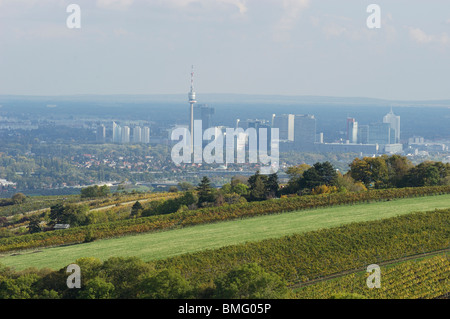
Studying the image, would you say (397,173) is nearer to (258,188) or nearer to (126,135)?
(258,188)

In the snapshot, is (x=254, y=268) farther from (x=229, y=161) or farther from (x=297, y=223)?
(x=229, y=161)

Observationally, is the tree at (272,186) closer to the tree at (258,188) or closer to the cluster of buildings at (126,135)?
the tree at (258,188)

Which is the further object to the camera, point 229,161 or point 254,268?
point 229,161

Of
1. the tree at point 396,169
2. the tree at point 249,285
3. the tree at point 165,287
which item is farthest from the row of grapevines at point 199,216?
the tree at point 249,285

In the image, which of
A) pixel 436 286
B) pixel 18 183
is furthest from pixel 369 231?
pixel 18 183

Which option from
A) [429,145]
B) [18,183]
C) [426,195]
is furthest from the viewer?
[429,145]

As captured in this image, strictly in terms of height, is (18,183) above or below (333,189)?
below

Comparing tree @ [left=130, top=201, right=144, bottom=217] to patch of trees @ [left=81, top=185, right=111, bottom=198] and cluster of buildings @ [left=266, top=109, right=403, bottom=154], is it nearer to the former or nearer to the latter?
patch of trees @ [left=81, top=185, right=111, bottom=198]
